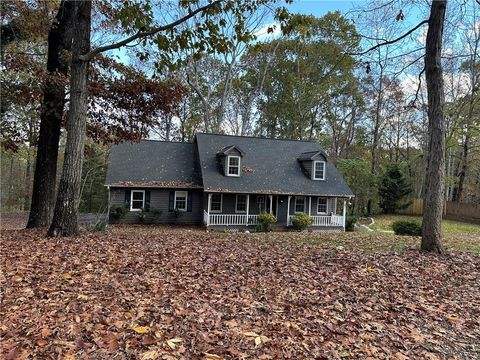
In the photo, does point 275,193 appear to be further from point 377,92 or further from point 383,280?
point 377,92

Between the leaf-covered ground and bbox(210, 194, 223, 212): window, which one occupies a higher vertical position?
bbox(210, 194, 223, 212): window

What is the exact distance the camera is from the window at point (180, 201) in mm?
21469

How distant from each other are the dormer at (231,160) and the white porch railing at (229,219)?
2.66 m

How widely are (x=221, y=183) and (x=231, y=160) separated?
1.78 m

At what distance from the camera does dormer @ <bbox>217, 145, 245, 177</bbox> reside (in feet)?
70.3

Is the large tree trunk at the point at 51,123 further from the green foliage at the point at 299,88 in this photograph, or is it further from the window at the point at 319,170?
the green foliage at the point at 299,88

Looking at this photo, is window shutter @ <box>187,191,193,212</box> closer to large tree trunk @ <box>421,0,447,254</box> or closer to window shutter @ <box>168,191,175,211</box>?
window shutter @ <box>168,191,175,211</box>

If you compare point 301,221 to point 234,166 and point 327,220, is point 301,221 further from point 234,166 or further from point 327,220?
point 234,166

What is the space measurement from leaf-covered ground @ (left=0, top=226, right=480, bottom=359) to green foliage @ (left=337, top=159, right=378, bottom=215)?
22.8 meters

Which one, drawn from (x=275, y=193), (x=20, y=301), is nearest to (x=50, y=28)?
(x=20, y=301)

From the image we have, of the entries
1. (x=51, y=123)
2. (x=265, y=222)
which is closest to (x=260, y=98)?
(x=265, y=222)

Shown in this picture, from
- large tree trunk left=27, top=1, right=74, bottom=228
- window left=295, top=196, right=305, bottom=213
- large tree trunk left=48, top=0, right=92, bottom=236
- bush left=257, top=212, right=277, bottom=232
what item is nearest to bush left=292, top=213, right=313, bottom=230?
bush left=257, top=212, right=277, bottom=232

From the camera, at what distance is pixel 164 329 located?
3389mm

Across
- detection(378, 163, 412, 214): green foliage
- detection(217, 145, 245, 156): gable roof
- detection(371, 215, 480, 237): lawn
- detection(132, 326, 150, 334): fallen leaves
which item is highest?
detection(217, 145, 245, 156): gable roof
